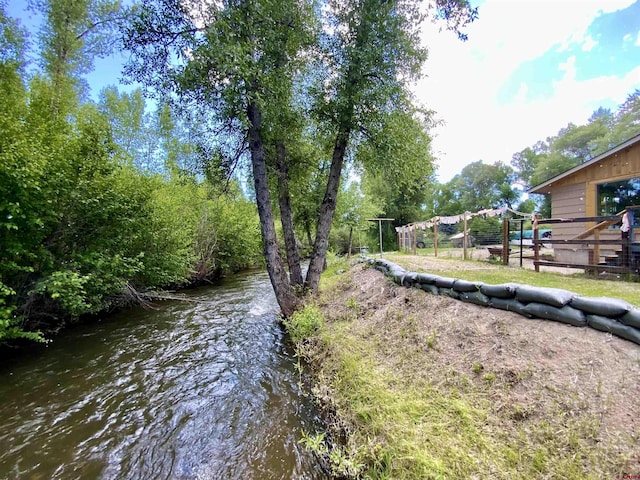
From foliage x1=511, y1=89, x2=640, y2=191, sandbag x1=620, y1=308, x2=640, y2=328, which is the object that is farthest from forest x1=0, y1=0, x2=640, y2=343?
foliage x1=511, y1=89, x2=640, y2=191

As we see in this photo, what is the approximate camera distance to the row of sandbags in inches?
85.5

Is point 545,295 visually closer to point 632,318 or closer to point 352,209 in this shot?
point 632,318

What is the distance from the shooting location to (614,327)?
2.21m

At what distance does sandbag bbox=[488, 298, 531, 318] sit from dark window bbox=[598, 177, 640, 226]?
7976mm

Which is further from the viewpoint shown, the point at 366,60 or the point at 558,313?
the point at 366,60

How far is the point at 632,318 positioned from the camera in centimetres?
211

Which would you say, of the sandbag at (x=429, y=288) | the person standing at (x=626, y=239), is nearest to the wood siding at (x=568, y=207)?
the person standing at (x=626, y=239)

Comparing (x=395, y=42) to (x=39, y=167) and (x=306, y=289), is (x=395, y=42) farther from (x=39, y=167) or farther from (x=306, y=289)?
(x=39, y=167)

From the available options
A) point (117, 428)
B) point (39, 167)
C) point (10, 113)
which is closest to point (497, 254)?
point (117, 428)

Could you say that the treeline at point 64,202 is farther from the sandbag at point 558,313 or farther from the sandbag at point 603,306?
Answer: the sandbag at point 603,306

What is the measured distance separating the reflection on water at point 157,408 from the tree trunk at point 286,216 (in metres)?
1.65

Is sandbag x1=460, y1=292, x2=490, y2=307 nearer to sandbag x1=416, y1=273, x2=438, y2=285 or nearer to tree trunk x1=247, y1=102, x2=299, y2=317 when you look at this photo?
sandbag x1=416, y1=273, x2=438, y2=285

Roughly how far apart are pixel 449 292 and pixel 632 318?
1798mm

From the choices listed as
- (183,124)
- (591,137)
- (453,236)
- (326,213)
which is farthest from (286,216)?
(591,137)
